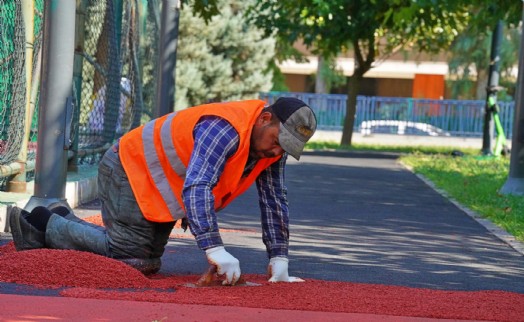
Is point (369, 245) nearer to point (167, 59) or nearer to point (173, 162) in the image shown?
point (173, 162)

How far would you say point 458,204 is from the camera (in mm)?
13984

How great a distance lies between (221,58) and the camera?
4066 cm

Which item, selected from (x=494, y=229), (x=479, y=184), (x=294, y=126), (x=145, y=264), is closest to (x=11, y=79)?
(x=145, y=264)

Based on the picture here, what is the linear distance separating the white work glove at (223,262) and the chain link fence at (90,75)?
3.17 meters

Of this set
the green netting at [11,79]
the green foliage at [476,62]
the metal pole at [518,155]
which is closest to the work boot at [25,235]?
the green netting at [11,79]

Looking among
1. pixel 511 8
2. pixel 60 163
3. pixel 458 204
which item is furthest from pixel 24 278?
pixel 511 8

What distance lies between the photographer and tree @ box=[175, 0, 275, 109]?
129ft

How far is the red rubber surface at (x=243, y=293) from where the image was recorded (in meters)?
5.32

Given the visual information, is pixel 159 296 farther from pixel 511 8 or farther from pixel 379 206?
pixel 511 8

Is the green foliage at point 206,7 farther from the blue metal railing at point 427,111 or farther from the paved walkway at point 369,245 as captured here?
the blue metal railing at point 427,111

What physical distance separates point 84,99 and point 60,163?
493 cm

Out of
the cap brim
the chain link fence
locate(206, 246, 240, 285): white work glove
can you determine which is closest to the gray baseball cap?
the cap brim

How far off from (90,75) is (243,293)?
8.29m

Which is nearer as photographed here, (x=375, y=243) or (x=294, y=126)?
(x=294, y=126)
